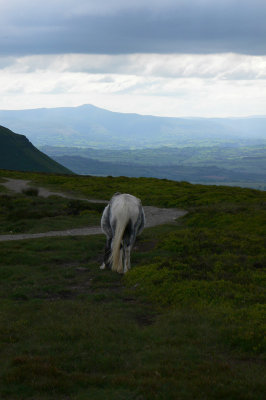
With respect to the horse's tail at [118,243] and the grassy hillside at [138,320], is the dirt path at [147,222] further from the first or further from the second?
the horse's tail at [118,243]

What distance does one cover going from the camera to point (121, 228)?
18453 mm

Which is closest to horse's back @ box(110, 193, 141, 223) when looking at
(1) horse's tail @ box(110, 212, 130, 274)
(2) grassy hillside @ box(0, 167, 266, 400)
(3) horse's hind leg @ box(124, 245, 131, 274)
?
(1) horse's tail @ box(110, 212, 130, 274)

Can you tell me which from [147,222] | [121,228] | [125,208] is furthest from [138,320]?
[147,222]

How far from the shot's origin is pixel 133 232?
1930 cm

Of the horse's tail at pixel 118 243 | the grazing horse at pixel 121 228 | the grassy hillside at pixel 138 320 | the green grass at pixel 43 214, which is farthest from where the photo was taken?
the green grass at pixel 43 214

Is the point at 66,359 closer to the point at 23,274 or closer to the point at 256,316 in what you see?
the point at 256,316

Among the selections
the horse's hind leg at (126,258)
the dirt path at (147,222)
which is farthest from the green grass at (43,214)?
the horse's hind leg at (126,258)

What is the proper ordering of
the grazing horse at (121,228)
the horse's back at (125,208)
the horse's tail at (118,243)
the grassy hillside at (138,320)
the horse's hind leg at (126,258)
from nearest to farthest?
the grassy hillside at (138,320) → the horse's tail at (118,243) → the grazing horse at (121,228) → the horse's back at (125,208) → the horse's hind leg at (126,258)

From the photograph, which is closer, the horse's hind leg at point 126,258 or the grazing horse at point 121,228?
the grazing horse at point 121,228

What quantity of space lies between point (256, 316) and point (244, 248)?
Result: 988 centimetres

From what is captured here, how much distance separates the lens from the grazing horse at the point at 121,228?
1859 cm

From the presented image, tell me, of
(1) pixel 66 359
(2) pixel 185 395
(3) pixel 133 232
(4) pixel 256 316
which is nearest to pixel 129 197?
(3) pixel 133 232

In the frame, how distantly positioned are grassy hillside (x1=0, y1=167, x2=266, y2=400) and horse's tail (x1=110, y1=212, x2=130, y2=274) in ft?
1.79

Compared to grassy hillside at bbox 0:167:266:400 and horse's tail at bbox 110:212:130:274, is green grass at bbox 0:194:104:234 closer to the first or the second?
grassy hillside at bbox 0:167:266:400
